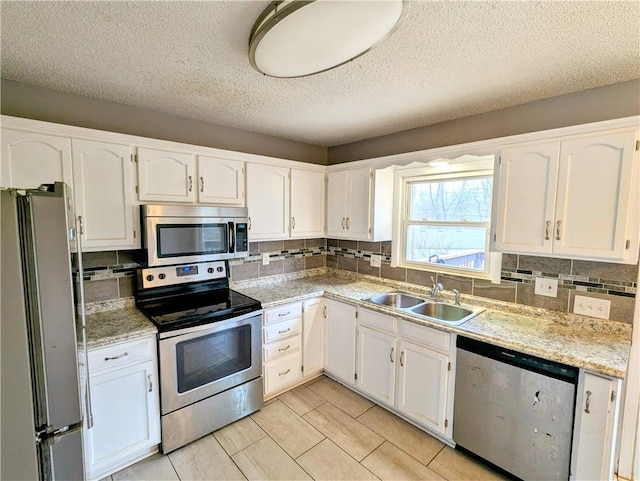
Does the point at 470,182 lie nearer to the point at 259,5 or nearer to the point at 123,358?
the point at 259,5

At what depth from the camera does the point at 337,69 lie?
169cm

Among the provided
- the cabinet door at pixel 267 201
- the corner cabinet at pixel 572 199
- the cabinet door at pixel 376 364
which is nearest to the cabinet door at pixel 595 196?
the corner cabinet at pixel 572 199

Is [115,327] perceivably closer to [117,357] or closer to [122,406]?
[117,357]

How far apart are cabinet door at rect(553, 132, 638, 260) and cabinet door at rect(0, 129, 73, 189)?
3004 mm

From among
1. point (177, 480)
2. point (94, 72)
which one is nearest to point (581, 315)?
point (177, 480)

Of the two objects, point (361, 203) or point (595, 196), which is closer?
point (595, 196)

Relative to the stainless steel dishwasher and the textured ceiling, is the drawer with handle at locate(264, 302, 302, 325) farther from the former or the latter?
the textured ceiling

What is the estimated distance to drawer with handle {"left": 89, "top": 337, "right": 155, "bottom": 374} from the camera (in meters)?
1.73

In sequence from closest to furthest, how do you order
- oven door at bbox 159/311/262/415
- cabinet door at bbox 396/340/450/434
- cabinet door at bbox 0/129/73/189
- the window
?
1. cabinet door at bbox 0/129/73/189
2. oven door at bbox 159/311/262/415
3. cabinet door at bbox 396/340/450/434
4. the window

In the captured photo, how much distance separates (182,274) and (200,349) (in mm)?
636

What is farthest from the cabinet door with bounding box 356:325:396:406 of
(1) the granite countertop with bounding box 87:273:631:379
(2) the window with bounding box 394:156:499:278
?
(2) the window with bounding box 394:156:499:278

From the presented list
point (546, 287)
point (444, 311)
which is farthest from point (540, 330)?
point (444, 311)

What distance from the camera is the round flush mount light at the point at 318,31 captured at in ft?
3.33

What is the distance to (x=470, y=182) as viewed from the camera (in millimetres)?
2562
